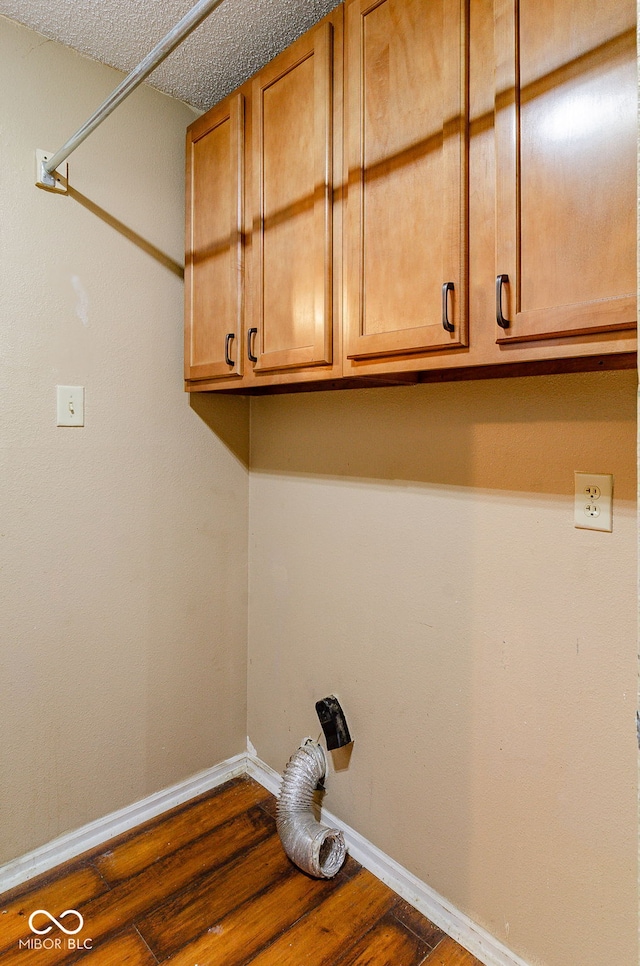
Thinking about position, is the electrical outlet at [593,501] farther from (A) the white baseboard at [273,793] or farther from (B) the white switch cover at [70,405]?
(B) the white switch cover at [70,405]

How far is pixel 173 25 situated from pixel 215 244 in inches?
22.0

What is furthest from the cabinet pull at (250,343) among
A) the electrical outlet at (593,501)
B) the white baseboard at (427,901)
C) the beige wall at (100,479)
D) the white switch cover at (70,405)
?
the white baseboard at (427,901)

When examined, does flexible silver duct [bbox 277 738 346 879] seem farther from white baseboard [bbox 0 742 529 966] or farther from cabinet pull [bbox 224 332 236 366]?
cabinet pull [bbox 224 332 236 366]

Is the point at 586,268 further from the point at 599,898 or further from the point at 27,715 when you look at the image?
the point at 27,715

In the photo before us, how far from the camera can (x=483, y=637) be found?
1.34 m

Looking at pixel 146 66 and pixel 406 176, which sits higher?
pixel 146 66

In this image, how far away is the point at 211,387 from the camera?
1729 mm

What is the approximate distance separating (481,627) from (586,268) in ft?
2.79

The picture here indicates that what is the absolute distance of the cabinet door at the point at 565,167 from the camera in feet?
2.73

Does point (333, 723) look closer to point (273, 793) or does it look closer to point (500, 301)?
point (273, 793)

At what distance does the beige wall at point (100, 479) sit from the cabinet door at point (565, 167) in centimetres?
121

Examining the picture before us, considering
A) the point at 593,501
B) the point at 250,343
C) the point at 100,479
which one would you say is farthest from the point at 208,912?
the point at 250,343

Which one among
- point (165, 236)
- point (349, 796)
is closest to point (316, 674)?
point (349, 796)

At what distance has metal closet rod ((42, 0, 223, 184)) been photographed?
3.05ft
